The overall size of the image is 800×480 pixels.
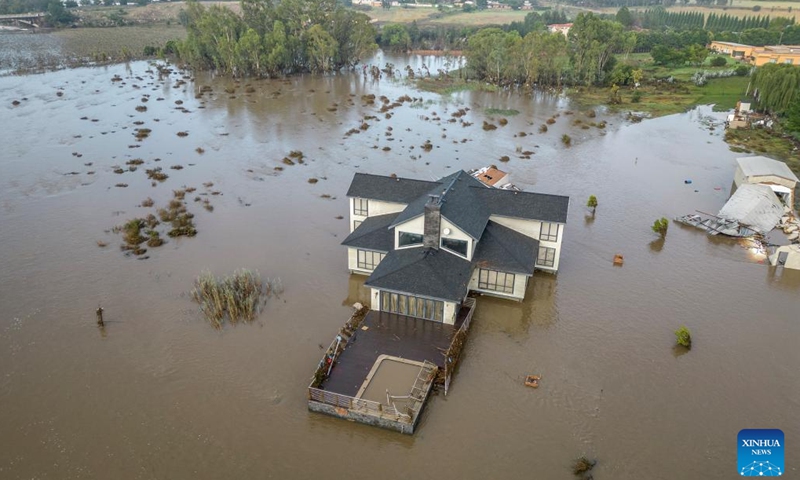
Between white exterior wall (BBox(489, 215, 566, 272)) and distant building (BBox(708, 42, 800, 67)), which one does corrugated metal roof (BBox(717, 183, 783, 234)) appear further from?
distant building (BBox(708, 42, 800, 67))

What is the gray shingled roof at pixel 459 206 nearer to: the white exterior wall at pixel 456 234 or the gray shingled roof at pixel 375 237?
the white exterior wall at pixel 456 234

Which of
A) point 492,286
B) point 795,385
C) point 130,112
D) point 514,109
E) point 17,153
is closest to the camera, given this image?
point 795,385

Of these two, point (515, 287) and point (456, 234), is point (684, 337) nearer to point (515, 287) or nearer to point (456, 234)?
point (515, 287)

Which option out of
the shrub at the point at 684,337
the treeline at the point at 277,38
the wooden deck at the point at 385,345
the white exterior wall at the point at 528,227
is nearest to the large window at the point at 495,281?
the white exterior wall at the point at 528,227

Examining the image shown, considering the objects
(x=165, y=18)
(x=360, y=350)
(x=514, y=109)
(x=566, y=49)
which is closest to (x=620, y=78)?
(x=566, y=49)

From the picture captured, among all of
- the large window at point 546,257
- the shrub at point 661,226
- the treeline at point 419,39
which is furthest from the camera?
the treeline at point 419,39

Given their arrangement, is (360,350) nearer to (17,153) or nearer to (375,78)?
(17,153)

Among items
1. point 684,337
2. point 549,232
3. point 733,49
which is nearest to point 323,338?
point 549,232
